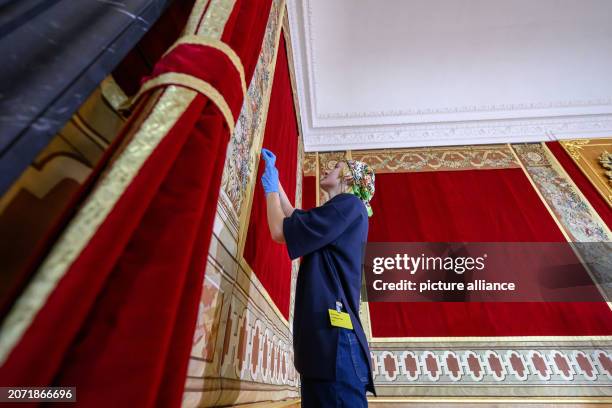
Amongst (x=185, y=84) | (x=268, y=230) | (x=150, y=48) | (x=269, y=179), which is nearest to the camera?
(x=185, y=84)

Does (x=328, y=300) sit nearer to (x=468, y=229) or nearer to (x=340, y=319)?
(x=340, y=319)

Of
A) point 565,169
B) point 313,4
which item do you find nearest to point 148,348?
point 313,4

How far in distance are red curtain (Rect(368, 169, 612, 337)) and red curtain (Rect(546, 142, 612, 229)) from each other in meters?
0.53

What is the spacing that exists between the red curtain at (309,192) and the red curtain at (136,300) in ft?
9.00

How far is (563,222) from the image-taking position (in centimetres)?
304

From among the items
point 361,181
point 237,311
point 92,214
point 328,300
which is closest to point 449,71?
Answer: point 361,181

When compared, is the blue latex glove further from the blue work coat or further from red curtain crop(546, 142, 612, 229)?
red curtain crop(546, 142, 612, 229)

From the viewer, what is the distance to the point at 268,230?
1.61m

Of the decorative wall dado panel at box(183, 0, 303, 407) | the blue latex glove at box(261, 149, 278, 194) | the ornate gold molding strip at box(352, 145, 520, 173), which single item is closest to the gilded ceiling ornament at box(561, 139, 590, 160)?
the ornate gold molding strip at box(352, 145, 520, 173)

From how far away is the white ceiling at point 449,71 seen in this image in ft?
8.98

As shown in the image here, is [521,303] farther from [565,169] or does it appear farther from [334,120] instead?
[334,120]

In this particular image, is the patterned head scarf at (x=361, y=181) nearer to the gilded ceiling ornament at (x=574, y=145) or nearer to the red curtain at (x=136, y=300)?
the red curtain at (x=136, y=300)

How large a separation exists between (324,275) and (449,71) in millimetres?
3156

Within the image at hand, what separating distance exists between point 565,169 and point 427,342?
2.73 m
